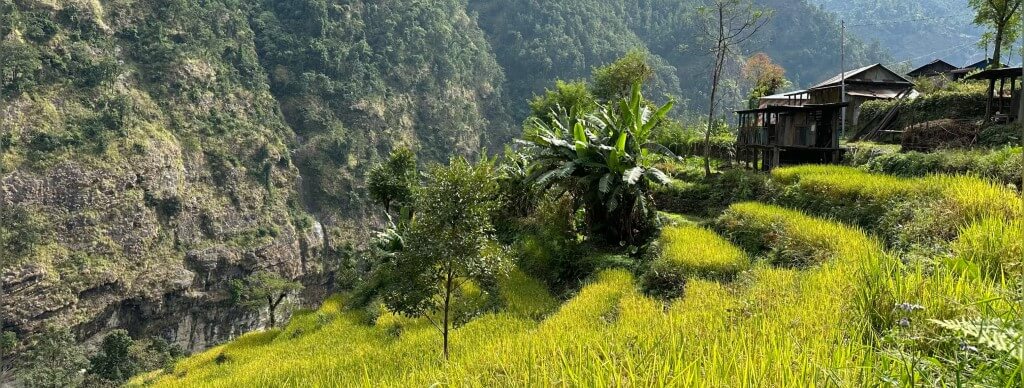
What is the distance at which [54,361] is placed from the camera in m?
41.6

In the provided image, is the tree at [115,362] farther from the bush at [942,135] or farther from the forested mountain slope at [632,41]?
the forested mountain slope at [632,41]

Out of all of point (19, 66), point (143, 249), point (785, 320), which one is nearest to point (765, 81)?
point (785, 320)

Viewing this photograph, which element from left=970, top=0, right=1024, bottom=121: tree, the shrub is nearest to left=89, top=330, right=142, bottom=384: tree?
the shrub

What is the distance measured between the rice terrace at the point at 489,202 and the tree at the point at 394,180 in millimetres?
121

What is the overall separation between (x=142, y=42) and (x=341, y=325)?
72534 mm

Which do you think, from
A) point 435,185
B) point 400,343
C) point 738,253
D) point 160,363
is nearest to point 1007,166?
point 738,253

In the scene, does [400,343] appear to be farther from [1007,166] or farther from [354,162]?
[354,162]

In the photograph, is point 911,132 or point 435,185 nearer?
point 435,185

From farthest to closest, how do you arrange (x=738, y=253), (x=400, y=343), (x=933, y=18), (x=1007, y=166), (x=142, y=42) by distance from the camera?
(x=933, y=18), (x=142, y=42), (x=400, y=343), (x=738, y=253), (x=1007, y=166)

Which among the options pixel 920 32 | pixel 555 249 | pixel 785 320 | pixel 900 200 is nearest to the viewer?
pixel 785 320

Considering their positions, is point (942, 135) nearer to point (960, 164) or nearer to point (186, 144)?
point (960, 164)

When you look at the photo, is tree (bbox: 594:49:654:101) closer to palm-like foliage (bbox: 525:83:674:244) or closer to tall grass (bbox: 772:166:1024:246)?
palm-like foliage (bbox: 525:83:674:244)

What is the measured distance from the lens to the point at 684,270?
32.7 ft

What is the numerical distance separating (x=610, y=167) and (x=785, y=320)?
33.6ft
